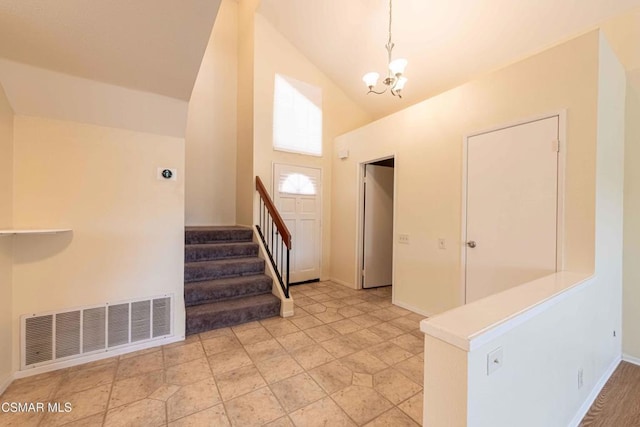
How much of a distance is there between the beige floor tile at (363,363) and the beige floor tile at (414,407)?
0.35m

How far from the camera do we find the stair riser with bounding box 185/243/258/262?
327 centimetres

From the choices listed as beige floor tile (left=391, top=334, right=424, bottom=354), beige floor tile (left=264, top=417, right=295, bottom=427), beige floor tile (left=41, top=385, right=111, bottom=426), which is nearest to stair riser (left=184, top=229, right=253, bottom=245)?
beige floor tile (left=41, top=385, right=111, bottom=426)

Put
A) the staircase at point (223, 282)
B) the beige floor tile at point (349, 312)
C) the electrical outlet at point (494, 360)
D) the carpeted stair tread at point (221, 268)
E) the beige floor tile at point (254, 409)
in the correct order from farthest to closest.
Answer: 1. the beige floor tile at point (349, 312)
2. the carpeted stair tread at point (221, 268)
3. the staircase at point (223, 282)
4. the beige floor tile at point (254, 409)
5. the electrical outlet at point (494, 360)

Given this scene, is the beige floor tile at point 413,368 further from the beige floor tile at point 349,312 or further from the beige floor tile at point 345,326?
the beige floor tile at point 349,312

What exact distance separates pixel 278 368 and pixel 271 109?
377 centimetres

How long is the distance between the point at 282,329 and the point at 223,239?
5.38ft

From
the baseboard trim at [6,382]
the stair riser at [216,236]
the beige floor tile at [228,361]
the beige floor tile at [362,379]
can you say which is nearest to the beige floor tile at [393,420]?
the beige floor tile at [362,379]

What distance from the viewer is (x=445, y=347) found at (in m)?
0.91

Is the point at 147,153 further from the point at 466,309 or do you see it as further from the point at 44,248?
the point at 466,309

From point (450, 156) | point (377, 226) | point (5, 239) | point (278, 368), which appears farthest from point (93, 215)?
point (377, 226)

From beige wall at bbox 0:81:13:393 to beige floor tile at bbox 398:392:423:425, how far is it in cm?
274

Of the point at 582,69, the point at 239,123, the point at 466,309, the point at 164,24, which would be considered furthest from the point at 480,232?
the point at 239,123

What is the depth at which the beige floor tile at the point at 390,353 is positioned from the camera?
222 cm

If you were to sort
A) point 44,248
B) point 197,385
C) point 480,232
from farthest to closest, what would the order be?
point 480,232 < point 44,248 < point 197,385
